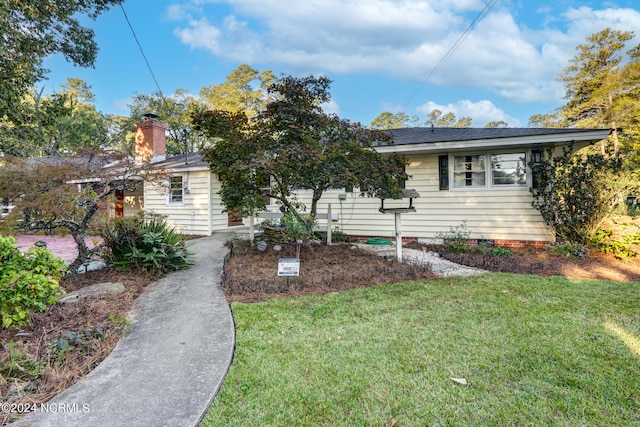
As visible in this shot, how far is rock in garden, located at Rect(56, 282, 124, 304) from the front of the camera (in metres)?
3.74

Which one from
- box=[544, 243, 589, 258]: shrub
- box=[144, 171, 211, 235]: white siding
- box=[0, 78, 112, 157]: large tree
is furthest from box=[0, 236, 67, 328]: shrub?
box=[544, 243, 589, 258]: shrub

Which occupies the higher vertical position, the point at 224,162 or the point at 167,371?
the point at 224,162

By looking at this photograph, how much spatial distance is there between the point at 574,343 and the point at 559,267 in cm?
370

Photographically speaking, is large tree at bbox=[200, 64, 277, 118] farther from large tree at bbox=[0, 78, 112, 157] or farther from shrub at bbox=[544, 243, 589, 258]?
shrub at bbox=[544, 243, 589, 258]

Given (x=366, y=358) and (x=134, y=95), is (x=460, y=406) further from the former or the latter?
(x=134, y=95)

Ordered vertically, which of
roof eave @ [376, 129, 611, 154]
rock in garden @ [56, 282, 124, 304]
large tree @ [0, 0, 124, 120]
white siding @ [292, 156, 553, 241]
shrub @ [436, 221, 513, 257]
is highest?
large tree @ [0, 0, 124, 120]

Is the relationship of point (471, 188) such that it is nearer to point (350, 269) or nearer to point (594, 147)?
point (350, 269)

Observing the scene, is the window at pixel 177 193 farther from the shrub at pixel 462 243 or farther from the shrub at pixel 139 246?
the shrub at pixel 462 243

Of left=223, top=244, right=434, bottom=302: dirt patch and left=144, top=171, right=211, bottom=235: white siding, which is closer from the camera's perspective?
left=223, top=244, right=434, bottom=302: dirt patch

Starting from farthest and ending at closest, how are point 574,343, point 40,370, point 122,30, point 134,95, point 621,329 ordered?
point 134,95 < point 122,30 < point 621,329 < point 574,343 < point 40,370

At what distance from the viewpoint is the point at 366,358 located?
2543mm

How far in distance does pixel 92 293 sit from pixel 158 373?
2.43 m

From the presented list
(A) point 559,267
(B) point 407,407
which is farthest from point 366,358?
(A) point 559,267

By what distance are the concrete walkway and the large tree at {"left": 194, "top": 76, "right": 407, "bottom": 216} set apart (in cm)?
257
